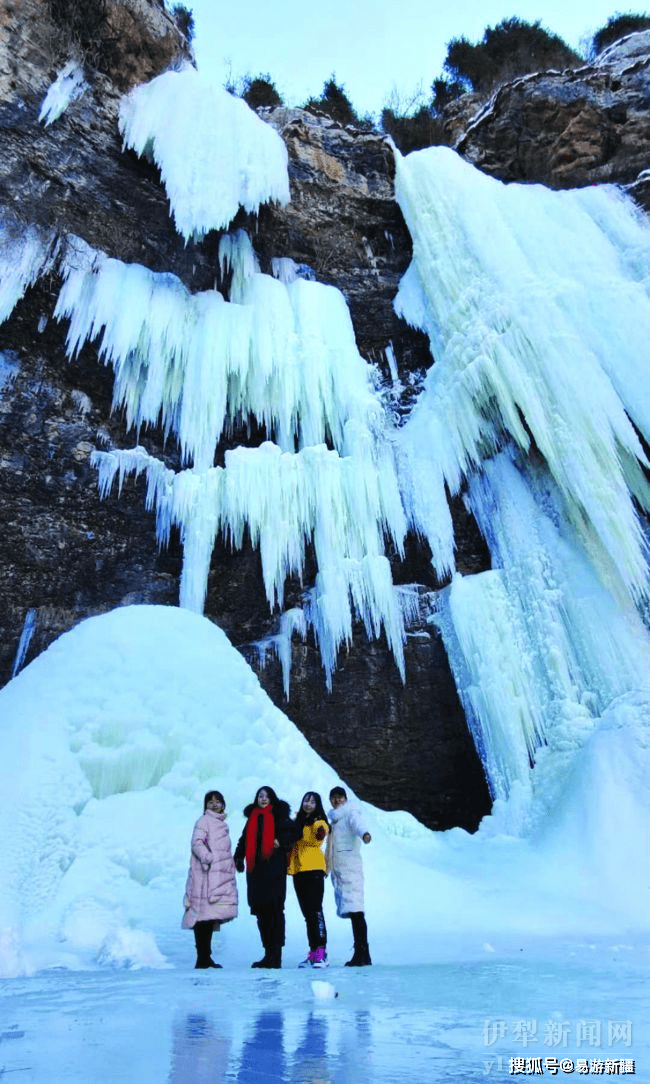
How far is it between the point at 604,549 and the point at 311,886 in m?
5.30

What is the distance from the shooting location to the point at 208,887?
3.73m

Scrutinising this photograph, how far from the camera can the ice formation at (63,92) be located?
355 inches

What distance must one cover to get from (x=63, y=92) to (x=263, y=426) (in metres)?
4.66

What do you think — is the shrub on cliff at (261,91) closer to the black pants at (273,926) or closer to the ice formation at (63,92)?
the ice formation at (63,92)

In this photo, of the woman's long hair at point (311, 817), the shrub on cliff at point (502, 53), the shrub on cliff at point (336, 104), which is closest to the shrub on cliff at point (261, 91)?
the shrub on cliff at point (336, 104)

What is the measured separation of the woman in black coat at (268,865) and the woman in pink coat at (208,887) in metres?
0.11

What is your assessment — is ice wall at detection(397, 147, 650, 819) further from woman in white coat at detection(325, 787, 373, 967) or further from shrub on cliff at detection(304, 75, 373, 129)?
shrub on cliff at detection(304, 75, 373, 129)

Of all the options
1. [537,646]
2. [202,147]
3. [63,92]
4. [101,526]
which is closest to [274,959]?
[537,646]

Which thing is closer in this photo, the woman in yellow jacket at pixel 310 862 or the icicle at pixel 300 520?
the woman in yellow jacket at pixel 310 862

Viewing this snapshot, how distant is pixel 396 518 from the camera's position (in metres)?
8.98

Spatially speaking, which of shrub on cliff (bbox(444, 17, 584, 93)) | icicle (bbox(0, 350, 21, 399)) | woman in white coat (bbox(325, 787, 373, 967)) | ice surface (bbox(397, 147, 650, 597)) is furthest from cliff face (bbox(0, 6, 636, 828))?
shrub on cliff (bbox(444, 17, 584, 93))

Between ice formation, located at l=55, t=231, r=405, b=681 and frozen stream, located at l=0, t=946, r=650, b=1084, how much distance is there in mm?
5583

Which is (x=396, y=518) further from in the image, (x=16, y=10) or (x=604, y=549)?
(x=16, y=10)

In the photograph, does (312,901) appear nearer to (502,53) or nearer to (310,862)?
(310,862)
